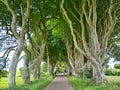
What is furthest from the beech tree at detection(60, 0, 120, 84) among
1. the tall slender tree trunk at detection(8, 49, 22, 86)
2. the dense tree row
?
the tall slender tree trunk at detection(8, 49, 22, 86)

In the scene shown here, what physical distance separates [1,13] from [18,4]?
6.52ft

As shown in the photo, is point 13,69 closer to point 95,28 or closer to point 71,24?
point 71,24

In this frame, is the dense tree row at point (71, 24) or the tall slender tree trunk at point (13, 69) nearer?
the tall slender tree trunk at point (13, 69)

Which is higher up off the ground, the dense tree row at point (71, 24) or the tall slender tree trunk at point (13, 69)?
the dense tree row at point (71, 24)

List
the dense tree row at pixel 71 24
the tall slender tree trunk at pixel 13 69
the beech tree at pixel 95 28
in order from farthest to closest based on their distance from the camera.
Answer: the beech tree at pixel 95 28
the dense tree row at pixel 71 24
the tall slender tree trunk at pixel 13 69

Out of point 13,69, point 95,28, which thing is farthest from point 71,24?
point 13,69

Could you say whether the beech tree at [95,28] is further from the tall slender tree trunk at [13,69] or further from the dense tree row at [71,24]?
the tall slender tree trunk at [13,69]

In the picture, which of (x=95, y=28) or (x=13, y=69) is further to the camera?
(x=95, y=28)

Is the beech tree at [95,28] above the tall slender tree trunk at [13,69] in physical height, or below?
above

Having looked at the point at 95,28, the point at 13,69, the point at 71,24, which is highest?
the point at 71,24

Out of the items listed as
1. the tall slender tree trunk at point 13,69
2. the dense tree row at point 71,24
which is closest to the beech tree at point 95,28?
the dense tree row at point 71,24

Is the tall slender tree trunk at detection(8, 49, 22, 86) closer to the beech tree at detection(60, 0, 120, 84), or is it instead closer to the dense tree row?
the dense tree row

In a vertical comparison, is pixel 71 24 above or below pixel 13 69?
above

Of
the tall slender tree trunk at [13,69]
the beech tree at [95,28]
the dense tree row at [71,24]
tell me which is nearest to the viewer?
the tall slender tree trunk at [13,69]
